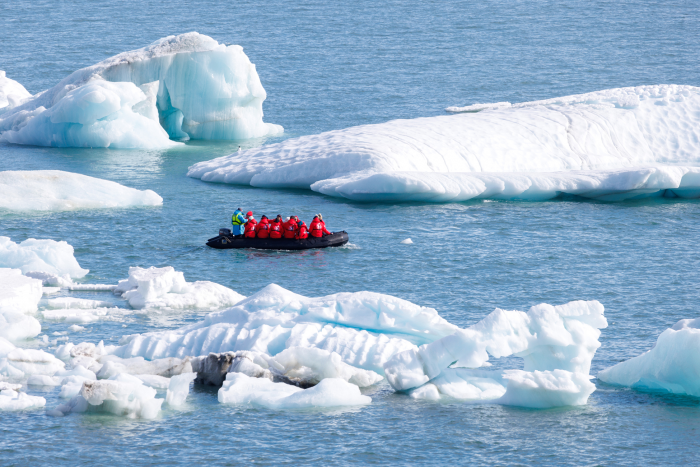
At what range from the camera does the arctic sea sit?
15.2 metres

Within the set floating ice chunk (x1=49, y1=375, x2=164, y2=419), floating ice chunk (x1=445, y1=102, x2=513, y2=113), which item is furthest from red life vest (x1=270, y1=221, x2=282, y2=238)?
floating ice chunk (x1=445, y1=102, x2=513, y2=113)

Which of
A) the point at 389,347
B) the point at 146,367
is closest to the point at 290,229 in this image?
the point at 389,347

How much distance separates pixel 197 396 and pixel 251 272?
8916 millimetres

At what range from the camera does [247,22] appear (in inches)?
2901

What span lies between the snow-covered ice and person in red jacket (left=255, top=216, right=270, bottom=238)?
5.27 meters

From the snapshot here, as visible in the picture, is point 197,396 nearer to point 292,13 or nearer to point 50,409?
point 50,409

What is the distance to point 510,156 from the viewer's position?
Answer: 118 feet

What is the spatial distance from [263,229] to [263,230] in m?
0.04

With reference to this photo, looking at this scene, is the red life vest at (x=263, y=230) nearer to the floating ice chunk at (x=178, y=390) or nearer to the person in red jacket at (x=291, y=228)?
the person in red jacket at (x=291, y=228)

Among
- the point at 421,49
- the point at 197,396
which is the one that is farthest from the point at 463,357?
the point at 421,49

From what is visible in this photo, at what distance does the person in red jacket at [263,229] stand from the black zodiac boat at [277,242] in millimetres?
148

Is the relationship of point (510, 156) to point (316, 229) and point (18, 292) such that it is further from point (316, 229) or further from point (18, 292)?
point (18, 292)

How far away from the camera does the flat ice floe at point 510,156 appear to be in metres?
33.0

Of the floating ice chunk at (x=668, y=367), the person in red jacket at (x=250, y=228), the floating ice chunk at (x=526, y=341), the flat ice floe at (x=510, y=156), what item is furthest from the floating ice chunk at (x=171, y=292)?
the flat ice floe at (x=510, y=156)
